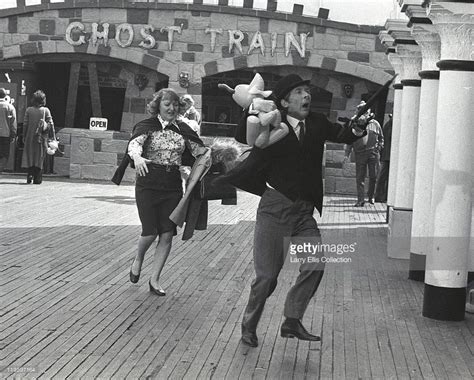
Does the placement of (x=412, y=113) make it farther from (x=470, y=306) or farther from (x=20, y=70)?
(x=20, y=70)

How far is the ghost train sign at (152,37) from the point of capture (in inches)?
913

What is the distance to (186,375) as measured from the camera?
5.84 meters

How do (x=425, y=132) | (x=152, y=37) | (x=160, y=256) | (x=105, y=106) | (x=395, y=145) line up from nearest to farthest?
(x=160, y=256) < (x=425, y=132) < (x=395, y=145) < (x=152, y=37) < (x=105, y=106)

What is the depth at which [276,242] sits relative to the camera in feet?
21.7

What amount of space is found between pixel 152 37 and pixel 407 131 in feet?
42.9

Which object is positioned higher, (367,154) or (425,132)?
(425,132)

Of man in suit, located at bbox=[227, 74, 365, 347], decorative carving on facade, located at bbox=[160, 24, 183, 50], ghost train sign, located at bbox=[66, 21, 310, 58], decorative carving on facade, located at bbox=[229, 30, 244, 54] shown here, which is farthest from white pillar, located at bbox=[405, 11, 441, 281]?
decorative carving on facade, located at bbox=[160, 24, 183, 50]

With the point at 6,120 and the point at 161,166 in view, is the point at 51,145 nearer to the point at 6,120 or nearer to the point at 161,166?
the point at 6,120

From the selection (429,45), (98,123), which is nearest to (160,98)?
(429,45)

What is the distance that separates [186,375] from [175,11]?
18365 mm

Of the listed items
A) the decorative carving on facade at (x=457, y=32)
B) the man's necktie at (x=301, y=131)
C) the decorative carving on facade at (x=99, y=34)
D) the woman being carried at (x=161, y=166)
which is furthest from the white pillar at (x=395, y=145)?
the decorative carving on facade at (x=99, y=34)

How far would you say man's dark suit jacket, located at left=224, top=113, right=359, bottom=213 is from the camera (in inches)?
257

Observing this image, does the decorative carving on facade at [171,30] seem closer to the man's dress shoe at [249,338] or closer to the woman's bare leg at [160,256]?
the woman's bare leg at [160,256]

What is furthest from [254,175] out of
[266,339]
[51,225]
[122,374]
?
[51,225]
